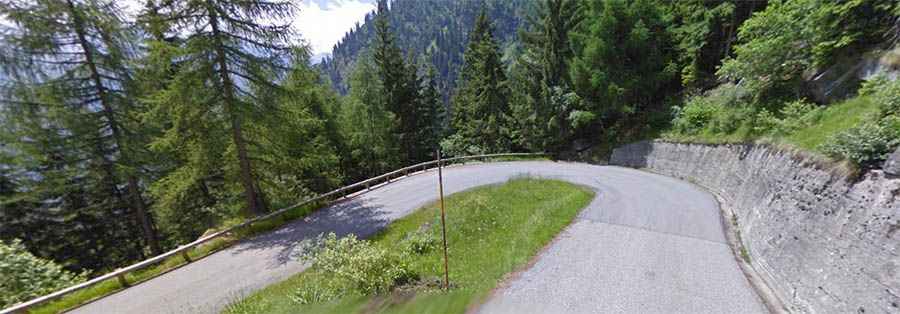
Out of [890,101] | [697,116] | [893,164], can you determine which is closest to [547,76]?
[697,116]

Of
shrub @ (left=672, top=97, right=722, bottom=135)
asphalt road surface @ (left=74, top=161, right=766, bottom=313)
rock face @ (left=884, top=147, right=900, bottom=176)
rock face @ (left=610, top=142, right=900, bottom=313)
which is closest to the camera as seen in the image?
rock face @ (left=610, top=142, right=900, bottom=313)

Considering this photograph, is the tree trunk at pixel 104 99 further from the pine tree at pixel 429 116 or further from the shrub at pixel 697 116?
the shrub at pixel 697 116

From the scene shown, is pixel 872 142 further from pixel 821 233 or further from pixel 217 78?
pixel 217 78

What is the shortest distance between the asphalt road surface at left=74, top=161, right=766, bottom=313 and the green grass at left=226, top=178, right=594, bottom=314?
47 cm

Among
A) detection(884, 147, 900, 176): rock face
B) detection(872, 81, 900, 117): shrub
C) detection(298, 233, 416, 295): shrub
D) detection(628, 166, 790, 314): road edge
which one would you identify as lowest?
detection(628, 166, 790, 314): road edge

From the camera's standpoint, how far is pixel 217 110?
10328 mm

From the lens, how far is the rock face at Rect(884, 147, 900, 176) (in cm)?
433

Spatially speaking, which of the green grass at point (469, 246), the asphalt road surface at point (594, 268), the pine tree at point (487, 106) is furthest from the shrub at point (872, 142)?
the pine tree at point (487, 106)

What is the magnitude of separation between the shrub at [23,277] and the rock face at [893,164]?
15.9 metres

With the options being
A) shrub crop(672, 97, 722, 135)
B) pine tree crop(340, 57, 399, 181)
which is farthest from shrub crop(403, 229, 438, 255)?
pine tree crop(340, 57, 399, 181)

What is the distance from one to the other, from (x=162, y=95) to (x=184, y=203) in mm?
7859

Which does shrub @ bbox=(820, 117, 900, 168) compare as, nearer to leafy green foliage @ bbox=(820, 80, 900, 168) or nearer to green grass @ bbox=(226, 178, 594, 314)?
leafy green foliage @ bbox=(820, 80, 900, 168)

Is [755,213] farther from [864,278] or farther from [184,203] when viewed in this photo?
[184,203]

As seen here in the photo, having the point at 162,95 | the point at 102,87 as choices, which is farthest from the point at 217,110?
the point at 102,87
